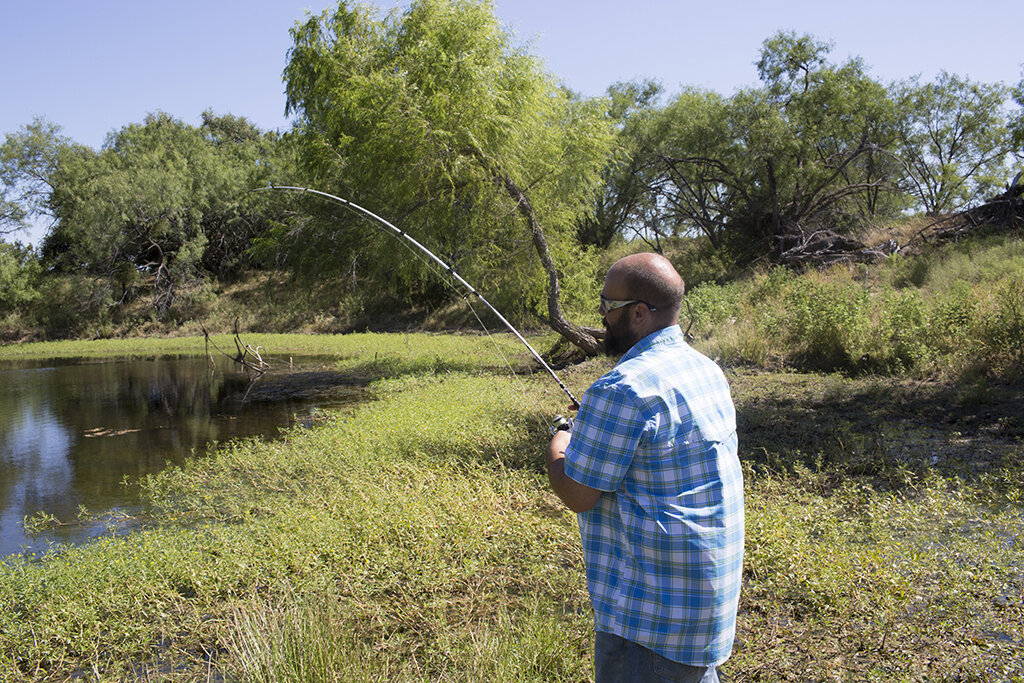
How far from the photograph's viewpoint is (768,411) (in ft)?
31.4

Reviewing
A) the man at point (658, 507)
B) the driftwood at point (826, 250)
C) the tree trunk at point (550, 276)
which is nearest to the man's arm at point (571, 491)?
the man at point (658, 507)

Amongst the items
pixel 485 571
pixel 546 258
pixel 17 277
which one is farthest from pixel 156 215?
pixel 485 571

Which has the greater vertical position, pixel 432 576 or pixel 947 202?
pixel 947 202

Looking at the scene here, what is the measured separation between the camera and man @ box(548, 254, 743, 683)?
202 cm

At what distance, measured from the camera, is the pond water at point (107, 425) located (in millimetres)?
8273

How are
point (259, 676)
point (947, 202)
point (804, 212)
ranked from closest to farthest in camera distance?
point (259, 676) → point (804, 212) → point (947, 202)

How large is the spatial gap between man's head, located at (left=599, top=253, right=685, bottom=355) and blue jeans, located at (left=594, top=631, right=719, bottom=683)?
0.89 m

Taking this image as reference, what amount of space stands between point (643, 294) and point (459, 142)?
13.0m

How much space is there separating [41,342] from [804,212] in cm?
3240

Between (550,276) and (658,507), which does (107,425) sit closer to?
(550,276)

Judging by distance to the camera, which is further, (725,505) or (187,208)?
(187,208)

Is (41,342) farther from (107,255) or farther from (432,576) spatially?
(432,576)

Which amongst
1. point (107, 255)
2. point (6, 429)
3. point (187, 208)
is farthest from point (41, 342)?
point (6, 429)

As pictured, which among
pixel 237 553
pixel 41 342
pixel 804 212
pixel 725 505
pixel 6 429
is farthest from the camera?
pixel 41 342
